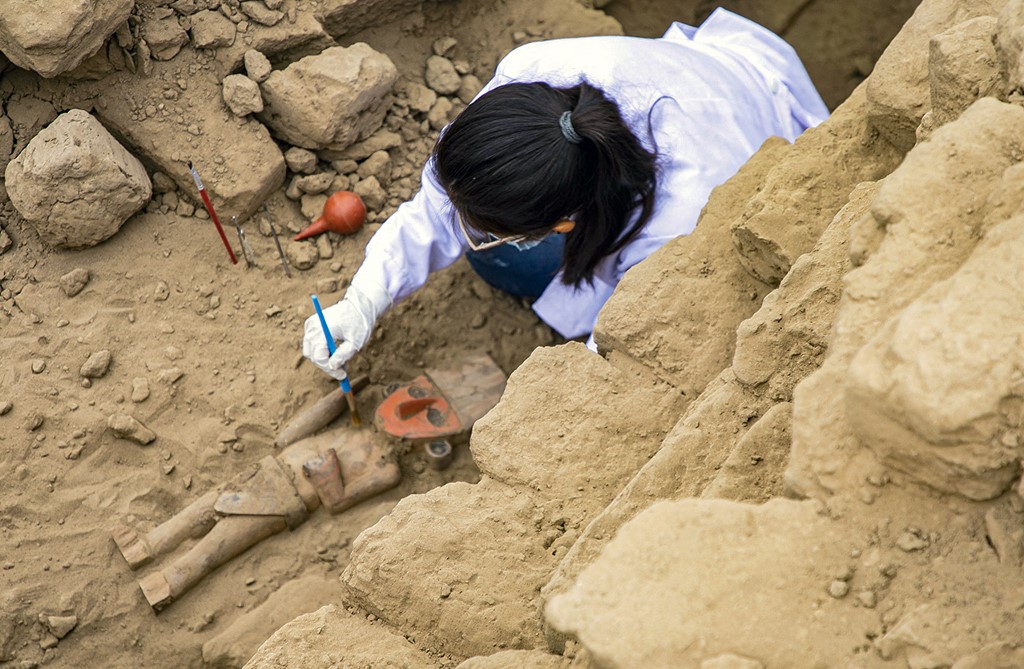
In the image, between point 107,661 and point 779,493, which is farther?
point 107,661

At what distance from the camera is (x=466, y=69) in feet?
12.6

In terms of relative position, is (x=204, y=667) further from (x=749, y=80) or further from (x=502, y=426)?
(x=749, y=80)

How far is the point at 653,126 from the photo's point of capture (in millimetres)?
2693

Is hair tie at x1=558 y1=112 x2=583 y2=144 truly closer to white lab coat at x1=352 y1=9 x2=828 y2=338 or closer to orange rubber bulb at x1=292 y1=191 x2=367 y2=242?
white lab coat at x1=352 y1=9 x2=828 y2=338

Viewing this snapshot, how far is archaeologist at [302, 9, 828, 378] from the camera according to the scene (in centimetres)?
236

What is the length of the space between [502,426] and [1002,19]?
4.25ft

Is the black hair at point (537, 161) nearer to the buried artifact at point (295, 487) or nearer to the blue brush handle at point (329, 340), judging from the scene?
the blue brush handle at point (329, 340)

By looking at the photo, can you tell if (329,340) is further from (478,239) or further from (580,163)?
(580,163)

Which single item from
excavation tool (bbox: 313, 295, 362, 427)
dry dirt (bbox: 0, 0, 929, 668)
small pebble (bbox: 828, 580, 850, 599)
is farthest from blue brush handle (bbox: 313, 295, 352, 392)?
small pebble (bbox: 828, 580, 850, 599)

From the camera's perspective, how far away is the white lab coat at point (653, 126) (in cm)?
271

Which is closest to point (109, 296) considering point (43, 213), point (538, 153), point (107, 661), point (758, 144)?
point (43, 213)

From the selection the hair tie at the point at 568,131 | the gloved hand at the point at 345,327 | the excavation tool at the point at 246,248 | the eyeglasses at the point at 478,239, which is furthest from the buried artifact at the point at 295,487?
the hair tie at the point at 568,131

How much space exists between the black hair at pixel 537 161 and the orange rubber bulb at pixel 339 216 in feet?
3.11

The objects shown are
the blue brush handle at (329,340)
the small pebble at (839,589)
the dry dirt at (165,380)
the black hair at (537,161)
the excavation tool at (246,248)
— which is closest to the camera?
the small pebble at (839,589)
